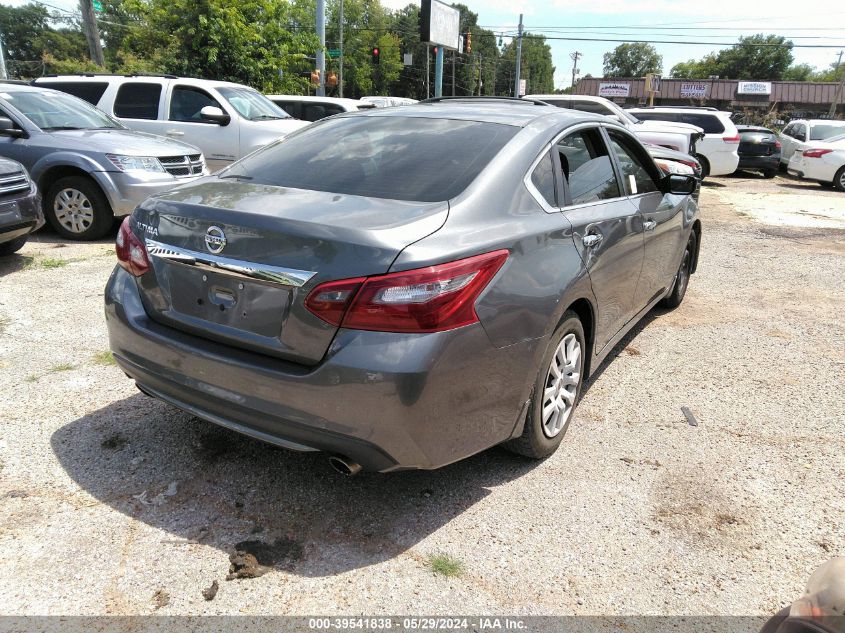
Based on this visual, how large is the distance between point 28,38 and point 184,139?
85519 millimetres

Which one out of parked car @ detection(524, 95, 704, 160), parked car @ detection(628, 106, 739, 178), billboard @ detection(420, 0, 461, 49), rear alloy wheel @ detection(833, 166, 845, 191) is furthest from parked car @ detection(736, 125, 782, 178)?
billboard @ detection(420, 0, 461, 49)

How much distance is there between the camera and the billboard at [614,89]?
235ft

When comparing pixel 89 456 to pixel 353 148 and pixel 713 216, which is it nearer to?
pixel 353 148

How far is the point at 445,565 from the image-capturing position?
2.49 metres

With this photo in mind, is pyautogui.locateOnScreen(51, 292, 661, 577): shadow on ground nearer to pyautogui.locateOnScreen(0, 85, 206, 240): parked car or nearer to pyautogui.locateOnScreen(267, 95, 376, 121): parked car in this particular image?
→ pyautogui.locateOnScreen(0, 85, 206, 240): parked car

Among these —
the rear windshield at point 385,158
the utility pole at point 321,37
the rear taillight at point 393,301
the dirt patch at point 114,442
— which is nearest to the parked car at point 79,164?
the rear windshield at point 385,158

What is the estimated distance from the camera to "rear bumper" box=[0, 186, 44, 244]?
5676 mm

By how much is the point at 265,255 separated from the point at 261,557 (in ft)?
3.69

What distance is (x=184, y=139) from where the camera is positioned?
1002 centimetres

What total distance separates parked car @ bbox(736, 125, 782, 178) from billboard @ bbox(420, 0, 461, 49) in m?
11.7

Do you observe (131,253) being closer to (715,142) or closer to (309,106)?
(309,106)

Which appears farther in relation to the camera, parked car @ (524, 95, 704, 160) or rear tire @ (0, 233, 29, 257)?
parked car @ (524, 95, 704, 160)

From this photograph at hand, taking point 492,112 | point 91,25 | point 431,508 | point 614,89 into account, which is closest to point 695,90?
point 614,89

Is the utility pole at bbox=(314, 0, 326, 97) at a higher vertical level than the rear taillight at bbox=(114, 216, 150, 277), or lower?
higher
